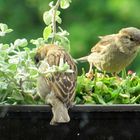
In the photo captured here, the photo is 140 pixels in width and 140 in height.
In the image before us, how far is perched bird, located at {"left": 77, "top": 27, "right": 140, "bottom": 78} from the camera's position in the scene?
6074 mm

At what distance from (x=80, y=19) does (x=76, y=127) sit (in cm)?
1043

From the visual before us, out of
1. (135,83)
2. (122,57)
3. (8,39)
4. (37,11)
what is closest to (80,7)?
(37,11)

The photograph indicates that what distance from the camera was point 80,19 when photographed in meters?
13.9

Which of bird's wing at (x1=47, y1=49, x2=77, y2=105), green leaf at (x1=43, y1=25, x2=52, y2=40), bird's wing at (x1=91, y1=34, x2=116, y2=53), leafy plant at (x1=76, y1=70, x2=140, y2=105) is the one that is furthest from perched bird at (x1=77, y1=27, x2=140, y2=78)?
bird's wing at (x1=47, y1=49, x2=77, y2=105)

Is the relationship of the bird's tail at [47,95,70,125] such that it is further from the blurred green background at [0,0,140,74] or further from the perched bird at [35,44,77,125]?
the blurred green background at [0,0,140,74]

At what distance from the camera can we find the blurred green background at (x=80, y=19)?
12288 mm

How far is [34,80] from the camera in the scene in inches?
146

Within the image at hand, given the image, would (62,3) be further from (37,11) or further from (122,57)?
(37,11)

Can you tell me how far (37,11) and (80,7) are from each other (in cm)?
72

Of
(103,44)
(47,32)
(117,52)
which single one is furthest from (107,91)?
(103,44)

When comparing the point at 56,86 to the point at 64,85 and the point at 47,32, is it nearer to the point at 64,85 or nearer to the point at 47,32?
the point at 64,85

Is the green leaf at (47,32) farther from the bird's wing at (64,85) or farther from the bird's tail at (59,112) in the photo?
the bird's tail at (59,112)

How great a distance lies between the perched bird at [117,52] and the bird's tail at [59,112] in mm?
2268

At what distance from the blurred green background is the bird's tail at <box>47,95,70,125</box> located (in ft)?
25.3
